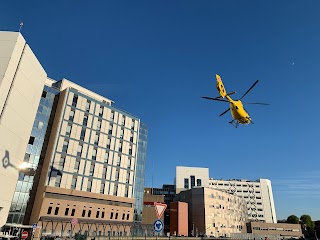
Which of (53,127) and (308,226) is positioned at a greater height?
(53,127)

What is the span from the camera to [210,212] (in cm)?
9525

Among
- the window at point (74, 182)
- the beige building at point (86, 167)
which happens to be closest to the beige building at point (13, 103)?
the beige building at point (86, 167)

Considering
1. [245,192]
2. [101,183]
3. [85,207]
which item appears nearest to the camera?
[85,207]

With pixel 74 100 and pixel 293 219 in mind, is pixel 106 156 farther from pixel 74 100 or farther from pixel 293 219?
pixel 293 219

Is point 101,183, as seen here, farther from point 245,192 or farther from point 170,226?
point 245,192

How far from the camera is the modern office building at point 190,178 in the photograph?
138 metres

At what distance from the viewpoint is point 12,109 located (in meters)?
20.2

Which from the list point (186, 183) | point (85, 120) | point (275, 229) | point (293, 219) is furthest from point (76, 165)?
point (293, 219)

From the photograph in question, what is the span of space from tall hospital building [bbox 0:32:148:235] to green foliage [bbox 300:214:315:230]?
108m

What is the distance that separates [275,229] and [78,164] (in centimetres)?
9930

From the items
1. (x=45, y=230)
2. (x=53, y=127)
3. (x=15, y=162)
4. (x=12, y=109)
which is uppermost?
(x=53, y=127)

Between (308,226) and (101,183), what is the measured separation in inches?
4858

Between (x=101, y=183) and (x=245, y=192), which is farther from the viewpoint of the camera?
(x=245, y=192)

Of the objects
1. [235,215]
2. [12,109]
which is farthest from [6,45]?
[235,215]
